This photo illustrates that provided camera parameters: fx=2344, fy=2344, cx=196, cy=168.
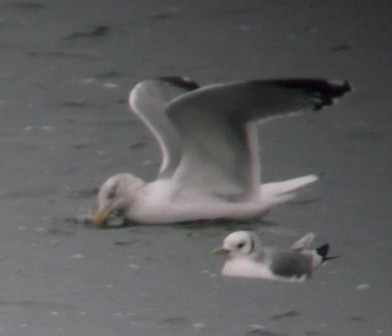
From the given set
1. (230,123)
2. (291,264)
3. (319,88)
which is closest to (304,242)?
(291,264)

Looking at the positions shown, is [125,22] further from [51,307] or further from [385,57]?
[51,307]

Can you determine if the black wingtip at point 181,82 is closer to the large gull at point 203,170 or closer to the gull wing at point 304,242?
the large gull at point 203,170

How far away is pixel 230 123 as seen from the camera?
1122 centimetres

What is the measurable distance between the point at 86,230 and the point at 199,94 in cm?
90

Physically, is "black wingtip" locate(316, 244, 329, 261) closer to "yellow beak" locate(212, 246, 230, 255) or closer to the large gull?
"yellow beak" locate(212, 246, 230, 255)

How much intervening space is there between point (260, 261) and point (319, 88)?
2.92ft

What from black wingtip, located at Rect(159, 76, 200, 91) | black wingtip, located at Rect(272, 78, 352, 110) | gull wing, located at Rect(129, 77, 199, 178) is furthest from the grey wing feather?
black wingtip, located at Rect(159, 76, 200, 91)

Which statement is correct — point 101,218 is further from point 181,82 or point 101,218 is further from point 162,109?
point 181,82

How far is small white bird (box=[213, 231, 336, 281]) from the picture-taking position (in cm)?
1037

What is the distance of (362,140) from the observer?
13.1m

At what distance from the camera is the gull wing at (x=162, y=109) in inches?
455

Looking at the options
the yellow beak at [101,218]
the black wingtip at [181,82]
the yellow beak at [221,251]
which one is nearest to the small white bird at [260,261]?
the yellow beak at [221,251]

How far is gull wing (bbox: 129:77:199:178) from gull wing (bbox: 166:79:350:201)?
11 centimetres

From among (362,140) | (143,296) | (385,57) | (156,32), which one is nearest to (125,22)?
(156,32)
